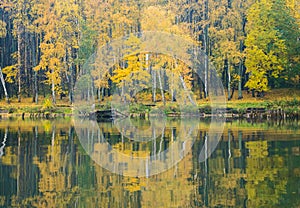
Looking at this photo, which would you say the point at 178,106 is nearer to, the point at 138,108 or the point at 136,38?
the point at 138,108

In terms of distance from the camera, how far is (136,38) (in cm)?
4734

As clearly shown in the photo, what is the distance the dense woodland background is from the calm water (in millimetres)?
25045

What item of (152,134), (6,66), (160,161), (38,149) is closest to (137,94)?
(6,66)

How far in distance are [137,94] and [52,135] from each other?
22.2 meters

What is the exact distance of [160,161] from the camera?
18.0 m

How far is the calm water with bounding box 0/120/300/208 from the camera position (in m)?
12.0

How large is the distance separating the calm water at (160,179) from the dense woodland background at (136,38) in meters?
25.0

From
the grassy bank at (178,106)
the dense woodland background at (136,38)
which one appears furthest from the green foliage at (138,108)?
the dense woodland background at (136,38)

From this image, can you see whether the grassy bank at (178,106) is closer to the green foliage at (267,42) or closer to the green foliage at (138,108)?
the green foliage at (138,108)

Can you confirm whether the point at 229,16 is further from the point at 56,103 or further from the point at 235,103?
the point at 56,103

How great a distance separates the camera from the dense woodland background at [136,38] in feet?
153

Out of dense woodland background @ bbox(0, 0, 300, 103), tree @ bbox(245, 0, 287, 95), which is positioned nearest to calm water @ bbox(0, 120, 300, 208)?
tree @ bbox(245, 0, 287, 95)

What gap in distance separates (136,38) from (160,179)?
110ft

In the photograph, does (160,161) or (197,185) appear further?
(160,161)
